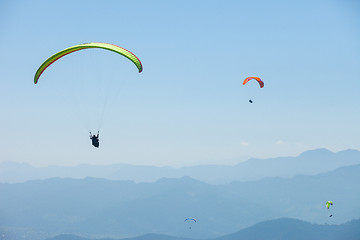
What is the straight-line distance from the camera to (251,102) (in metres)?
55.6

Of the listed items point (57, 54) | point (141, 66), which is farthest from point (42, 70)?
point (141, 66)

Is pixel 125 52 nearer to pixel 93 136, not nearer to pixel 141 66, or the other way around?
pixel 141 66

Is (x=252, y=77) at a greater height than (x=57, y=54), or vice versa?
(x=252, y=77)

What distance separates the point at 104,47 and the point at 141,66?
139 inches

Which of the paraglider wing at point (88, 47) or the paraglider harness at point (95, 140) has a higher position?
the paraglider wing at point (88, 47)

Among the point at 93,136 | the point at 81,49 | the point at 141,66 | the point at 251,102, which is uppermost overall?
the point at 251,102

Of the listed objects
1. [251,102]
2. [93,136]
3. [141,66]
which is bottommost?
[93,136]

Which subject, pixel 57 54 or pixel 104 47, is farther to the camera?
pixel 57 54

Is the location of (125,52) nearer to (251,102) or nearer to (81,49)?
(81,49)

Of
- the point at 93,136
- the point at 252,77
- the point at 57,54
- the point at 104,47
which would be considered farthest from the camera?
the point at 252,77

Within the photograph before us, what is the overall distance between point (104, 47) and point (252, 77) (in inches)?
1193

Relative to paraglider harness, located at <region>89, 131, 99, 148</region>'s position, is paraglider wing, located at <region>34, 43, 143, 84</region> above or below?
above

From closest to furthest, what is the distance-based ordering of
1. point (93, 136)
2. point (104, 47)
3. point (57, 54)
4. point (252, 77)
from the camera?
point (104, 47)
point (57, 54)
point (93, 136)
point (252, 77)

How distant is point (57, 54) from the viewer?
106ft
